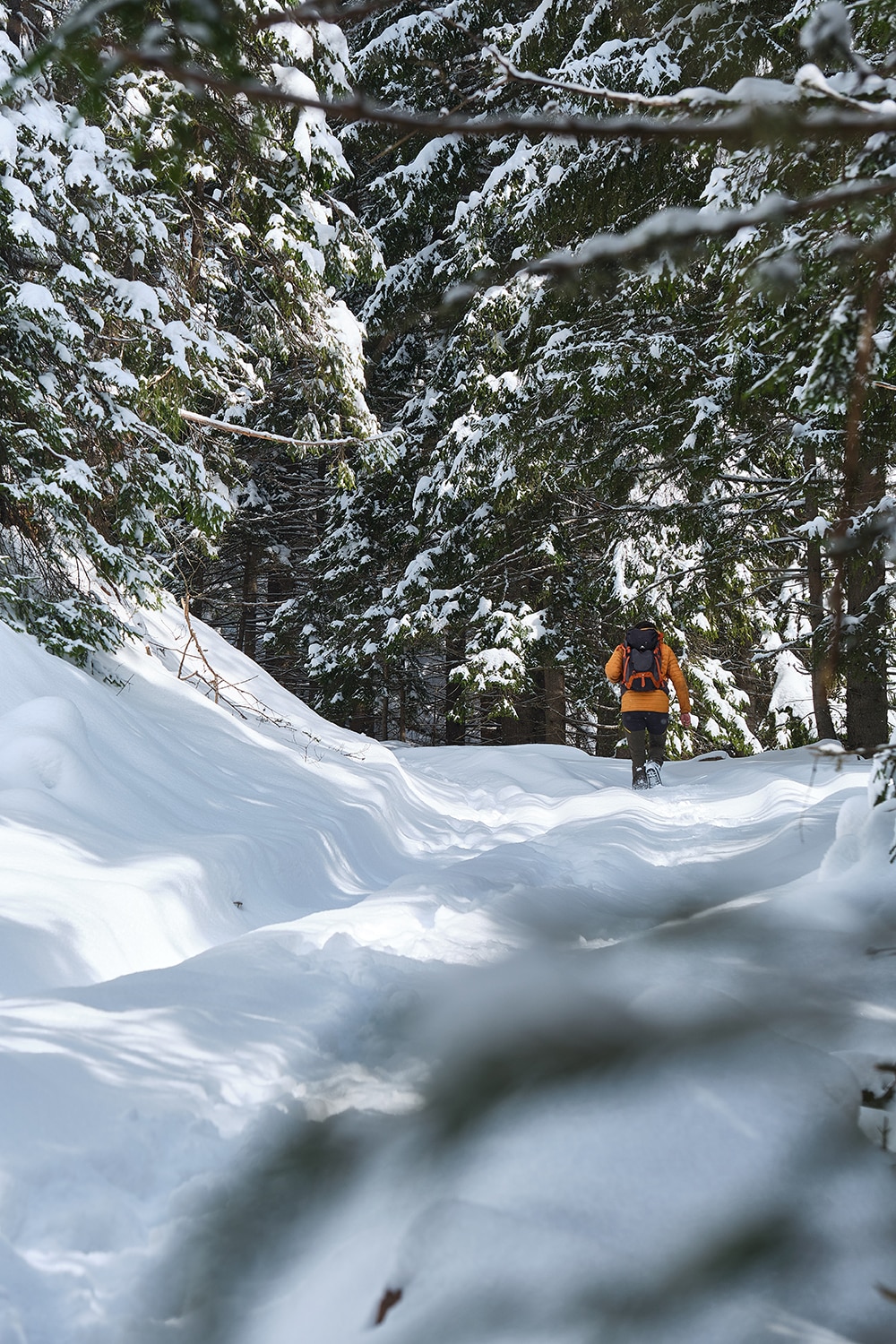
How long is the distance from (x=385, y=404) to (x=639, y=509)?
8859 mm

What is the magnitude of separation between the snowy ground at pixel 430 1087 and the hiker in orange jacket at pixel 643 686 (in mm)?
3933

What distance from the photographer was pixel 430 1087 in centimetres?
246

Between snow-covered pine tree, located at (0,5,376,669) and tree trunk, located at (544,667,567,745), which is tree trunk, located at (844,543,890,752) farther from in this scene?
snow-covered pine tree, located at (0,5,376,669)

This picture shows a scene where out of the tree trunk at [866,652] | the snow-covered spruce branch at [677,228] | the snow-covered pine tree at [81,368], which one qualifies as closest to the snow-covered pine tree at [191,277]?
the snow-covered pine tree at [81,368]

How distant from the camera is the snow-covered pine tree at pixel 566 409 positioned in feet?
25.9

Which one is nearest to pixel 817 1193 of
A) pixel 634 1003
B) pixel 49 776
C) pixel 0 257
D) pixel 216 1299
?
pixel 634 1003

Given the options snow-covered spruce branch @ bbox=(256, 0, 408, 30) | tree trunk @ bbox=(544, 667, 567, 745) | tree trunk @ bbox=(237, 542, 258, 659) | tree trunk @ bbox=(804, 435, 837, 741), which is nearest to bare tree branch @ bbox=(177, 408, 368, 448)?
tree trunk @ bbox=(804, 435, 837, 741)

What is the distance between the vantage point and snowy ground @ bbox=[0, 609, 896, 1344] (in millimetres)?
1722

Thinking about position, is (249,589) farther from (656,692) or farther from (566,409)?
(656,692)

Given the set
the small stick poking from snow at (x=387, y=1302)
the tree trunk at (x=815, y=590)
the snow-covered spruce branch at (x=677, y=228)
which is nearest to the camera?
the snow-covered spruce branch at (x=677, y=228)

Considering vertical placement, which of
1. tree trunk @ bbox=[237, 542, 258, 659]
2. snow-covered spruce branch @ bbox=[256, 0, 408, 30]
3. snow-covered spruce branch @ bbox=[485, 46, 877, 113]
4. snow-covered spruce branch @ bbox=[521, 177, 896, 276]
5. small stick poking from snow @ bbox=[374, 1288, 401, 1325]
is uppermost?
tree trunk @ bbox=[237, 542, 258, 659]

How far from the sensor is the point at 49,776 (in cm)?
444

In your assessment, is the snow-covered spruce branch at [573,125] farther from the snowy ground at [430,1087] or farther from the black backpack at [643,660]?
the black backpack at [643,660]

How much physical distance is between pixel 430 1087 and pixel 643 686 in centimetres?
676
